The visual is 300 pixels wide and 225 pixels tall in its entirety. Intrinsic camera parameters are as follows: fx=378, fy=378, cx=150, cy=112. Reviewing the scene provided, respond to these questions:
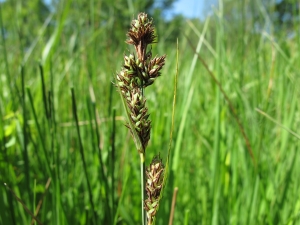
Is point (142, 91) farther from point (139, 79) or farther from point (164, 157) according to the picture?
point (164, 157)

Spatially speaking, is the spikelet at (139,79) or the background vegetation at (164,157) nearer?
the spikelet at (139,79)

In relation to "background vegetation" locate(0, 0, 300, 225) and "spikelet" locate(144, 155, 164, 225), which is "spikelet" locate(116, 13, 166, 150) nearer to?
"spikelet" locate(144, 155, 164, 225)

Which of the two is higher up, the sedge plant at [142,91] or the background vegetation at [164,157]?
the sedge plant at [142,91]

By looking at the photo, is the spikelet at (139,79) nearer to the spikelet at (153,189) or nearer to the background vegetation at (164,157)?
the spikelet at (153,189)

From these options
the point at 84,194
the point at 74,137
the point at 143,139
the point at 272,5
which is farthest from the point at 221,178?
the point at 272,5

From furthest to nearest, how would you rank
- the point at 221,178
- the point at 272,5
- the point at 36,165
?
the point at 272,5 < the point at 36,165 < the point at 221,178

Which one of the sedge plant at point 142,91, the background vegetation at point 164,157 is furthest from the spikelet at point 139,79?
the background vegetation at point 164,157

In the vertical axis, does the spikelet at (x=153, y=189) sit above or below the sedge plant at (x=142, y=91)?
below

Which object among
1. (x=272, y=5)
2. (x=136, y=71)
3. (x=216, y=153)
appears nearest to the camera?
(x=136, y=71)

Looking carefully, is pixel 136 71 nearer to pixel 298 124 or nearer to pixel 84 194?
pixel 84 194

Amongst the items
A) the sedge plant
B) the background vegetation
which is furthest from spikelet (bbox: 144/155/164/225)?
the background vegetation
